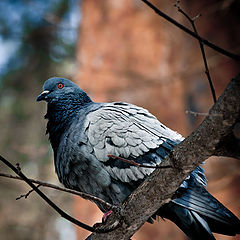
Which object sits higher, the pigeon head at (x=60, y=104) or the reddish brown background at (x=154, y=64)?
the reddish brown background at (x=154, y=64)

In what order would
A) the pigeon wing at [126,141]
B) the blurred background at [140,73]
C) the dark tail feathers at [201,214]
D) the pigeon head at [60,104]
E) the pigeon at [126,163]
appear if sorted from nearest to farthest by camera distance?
1. the dark tail feathers at [201,214]
2. the pigeon at [126,163]
3. the pigeon wing at [126,141]
4. the pigeon head at [60,104]
5. the blurred background at [140,73]

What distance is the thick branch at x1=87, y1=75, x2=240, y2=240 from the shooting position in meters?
1.79

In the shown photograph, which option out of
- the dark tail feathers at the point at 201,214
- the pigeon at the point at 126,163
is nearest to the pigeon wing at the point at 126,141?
the pigeon at the point at 126,163

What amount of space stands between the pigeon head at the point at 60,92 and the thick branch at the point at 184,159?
1667 mm

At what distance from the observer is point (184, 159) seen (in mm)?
2014

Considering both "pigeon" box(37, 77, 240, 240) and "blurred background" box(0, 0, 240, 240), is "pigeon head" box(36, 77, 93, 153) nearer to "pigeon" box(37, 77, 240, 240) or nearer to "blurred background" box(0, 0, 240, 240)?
"pigeon" box(37, 77, 240, 240)

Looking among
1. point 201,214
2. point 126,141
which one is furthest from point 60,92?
point 201,214

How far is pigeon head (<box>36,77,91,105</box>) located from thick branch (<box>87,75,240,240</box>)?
5.47 feet

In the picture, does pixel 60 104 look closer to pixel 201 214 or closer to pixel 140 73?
pixel 201 214

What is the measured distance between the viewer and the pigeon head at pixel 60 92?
3.80 metres

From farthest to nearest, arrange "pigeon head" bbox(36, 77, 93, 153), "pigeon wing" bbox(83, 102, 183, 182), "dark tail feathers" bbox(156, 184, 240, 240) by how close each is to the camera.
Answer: "pigeon head" bbox(36, 77, 93, 153), "pigeon wing" bbox(83, 102, 183, 182), "dark tail feathers" bbox(156, 184, 240, 240)

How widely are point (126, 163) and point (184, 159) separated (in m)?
0.98

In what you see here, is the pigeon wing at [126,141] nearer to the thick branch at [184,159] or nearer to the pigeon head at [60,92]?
the thick branch at [184,159]

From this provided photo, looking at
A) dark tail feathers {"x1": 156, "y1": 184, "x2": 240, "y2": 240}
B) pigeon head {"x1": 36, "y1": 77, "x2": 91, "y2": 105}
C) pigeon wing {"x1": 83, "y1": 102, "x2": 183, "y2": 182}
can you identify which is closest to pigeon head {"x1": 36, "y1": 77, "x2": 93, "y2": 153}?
pigeon head {"x1": 36, "y1": 77, "x2": 91, "y2": 105}
